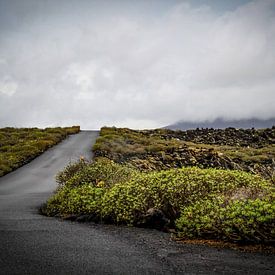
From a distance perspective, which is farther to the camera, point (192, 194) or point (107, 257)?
point (192, 194)

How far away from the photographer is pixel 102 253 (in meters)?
6.13

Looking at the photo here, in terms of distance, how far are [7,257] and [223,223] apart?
342cm

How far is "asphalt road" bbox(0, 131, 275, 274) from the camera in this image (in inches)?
209

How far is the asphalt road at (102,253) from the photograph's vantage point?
530 cm

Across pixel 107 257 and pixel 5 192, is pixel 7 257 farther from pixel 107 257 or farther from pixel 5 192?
pixel 5 192

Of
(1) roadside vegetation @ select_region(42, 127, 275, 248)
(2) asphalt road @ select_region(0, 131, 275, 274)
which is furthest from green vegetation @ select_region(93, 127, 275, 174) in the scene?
(2) asphalt road @ select_region(0, 131, 275, 274)

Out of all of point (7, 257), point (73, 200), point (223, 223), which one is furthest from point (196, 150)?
point (7, 257)

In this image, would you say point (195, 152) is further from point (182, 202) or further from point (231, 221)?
point (231, 221)

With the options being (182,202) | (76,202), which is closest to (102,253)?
(182,202)

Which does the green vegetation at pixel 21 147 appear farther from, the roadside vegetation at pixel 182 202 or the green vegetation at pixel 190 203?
the green vegetation at pixel 190 203

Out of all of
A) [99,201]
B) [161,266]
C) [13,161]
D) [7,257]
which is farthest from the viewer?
[13,161]

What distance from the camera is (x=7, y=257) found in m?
5.81

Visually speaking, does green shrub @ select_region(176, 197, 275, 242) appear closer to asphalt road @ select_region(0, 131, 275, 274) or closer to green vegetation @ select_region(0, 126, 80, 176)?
asphalt road @ select_region(0, 131, 275, 274)

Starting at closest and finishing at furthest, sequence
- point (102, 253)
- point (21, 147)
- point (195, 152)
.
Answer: point (102, 253)
point (195, 152)
point (21, 147)
